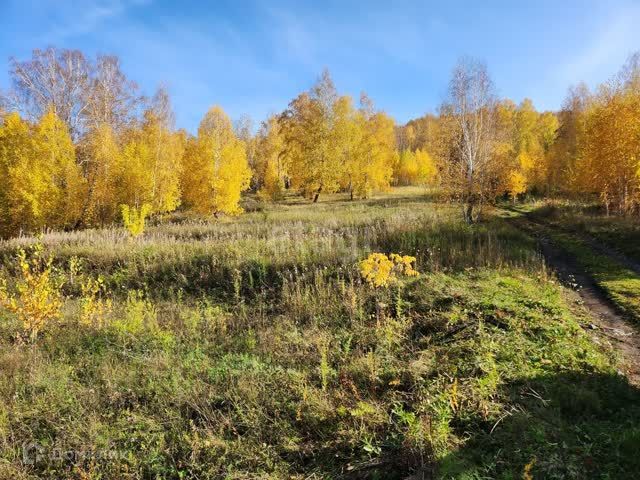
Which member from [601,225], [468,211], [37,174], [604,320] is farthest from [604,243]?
[37,174]

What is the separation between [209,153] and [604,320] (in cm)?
2214

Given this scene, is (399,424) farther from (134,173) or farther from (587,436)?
(134,173)

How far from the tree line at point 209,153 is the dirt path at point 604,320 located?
6.72m

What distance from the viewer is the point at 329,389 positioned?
14.4 feet

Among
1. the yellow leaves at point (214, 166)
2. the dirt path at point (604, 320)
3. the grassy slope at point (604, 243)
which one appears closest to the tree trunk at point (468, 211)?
the grassy slope at point (604, 243)

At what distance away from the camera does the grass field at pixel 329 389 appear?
340cm

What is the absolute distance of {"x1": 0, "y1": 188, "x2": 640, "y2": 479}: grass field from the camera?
134 inches

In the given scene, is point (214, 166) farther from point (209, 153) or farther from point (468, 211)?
point (468, 211)

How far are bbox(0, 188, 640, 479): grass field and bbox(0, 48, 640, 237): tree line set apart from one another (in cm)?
1059

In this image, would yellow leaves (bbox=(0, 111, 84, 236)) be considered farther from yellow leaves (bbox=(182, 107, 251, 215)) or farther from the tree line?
yellow leaves (bbox=(182, 107, 251, 215))

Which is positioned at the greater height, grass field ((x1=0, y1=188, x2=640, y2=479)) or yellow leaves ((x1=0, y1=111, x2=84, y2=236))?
yellow leaves ((x1=0, y1=111, x2=84, y2=236))

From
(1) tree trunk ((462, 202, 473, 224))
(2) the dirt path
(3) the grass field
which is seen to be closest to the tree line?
(1) tree trunk ((462, 202, 473, 224))

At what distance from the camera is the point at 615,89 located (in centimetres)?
2347

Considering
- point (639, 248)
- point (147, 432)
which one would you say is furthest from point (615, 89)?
point (147, 432)
